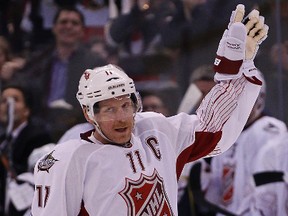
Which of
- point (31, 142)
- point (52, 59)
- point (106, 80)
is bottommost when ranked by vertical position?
point (31, 142)

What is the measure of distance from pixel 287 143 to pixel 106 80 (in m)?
2.29

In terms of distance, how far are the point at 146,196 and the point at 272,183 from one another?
218cm

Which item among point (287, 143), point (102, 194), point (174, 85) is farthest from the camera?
point (174, 85)

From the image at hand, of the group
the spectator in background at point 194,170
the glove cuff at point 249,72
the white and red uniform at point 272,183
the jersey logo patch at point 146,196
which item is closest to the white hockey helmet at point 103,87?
the jersey logo patch at point 146,196

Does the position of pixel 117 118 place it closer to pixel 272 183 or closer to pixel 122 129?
pixel 122 129

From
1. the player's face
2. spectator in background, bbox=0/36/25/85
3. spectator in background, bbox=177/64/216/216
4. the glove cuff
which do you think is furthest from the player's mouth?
spectator in background, bbox=0/36/25/85

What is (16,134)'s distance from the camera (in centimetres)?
632

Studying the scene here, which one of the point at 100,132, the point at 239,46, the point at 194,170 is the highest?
the point at 239,46

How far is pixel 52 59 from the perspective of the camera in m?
6.40

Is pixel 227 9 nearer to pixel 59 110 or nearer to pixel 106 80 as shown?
pixel 59 110

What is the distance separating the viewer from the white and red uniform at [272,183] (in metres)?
5.69

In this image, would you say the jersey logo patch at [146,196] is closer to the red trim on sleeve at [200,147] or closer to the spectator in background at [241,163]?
the red trim on sleeve at [200,147]

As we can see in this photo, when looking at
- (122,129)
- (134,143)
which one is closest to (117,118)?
(122,129)

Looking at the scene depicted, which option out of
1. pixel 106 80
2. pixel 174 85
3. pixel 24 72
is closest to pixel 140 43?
pixel 174 85
